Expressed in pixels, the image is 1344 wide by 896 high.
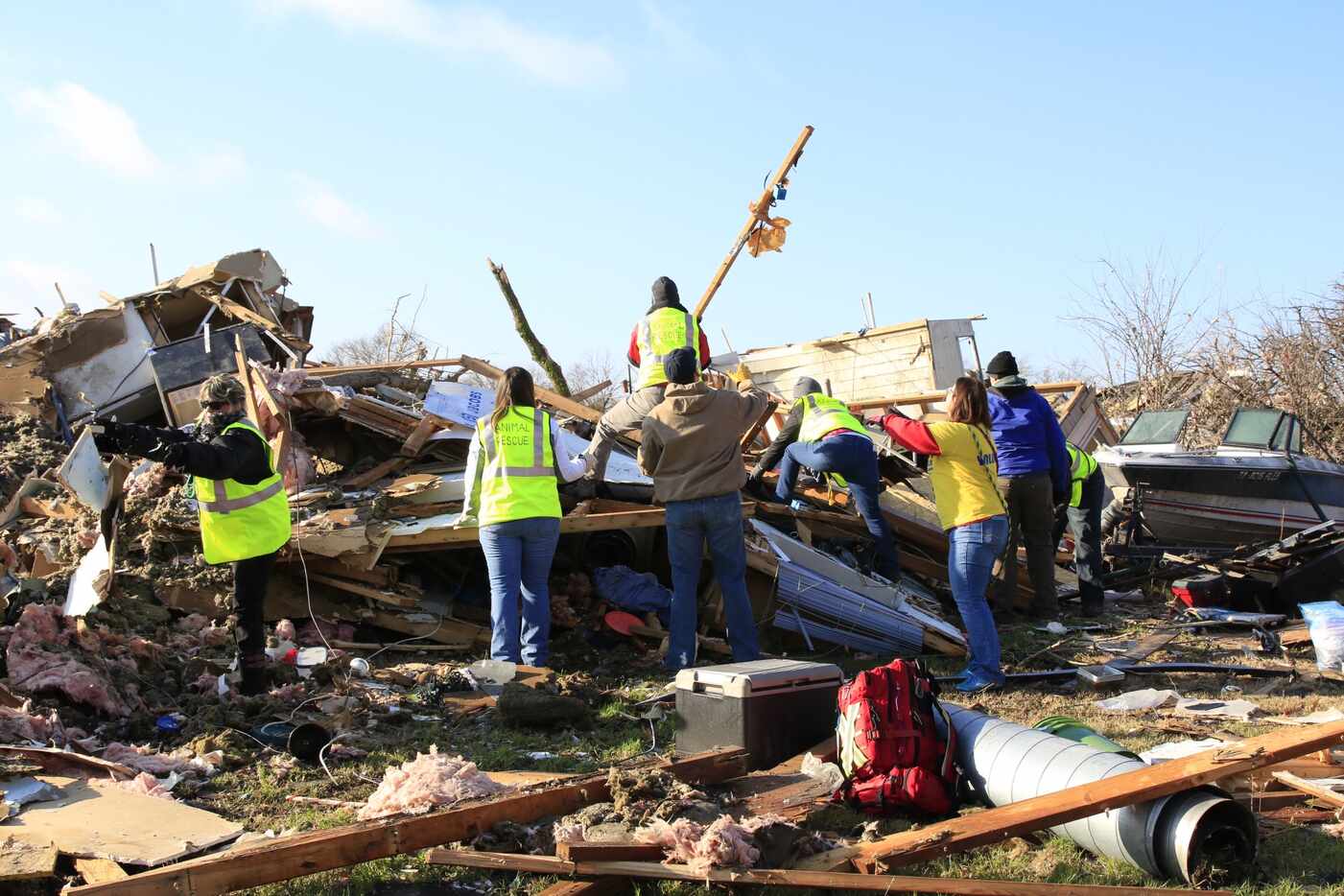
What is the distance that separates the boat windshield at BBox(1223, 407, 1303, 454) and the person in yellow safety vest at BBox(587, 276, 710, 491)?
6.63 metres

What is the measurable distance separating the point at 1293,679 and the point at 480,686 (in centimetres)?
499

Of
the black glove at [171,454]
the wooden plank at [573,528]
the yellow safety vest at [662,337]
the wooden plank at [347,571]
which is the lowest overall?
the wooden plank at [347,571]

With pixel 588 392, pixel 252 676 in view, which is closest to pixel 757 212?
pixel 588 392

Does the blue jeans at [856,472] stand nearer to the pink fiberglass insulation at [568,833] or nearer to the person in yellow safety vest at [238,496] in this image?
the person in yellow safety vest at [238,496]

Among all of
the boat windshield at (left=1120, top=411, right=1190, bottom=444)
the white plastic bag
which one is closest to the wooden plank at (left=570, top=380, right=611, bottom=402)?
the boat windshield at (left=1120, top=411, right=1190, bottom=444)

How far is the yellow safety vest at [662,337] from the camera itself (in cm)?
768

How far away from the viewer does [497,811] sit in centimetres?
380

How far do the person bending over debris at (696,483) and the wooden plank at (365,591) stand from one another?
198 cm

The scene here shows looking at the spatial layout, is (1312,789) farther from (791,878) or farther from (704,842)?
(704,842)

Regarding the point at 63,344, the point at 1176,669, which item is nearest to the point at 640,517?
the point at 1176,669

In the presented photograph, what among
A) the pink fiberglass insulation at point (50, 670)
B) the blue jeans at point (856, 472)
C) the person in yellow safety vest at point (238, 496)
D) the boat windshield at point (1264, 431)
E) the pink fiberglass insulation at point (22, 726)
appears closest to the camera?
the pink fiberglass insulation at point (22, 726)

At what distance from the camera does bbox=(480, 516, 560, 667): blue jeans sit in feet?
22.5

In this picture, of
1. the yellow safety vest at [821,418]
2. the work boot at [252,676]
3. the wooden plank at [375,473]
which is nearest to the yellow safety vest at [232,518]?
the work boot at [252,676]

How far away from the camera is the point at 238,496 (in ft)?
19.6
